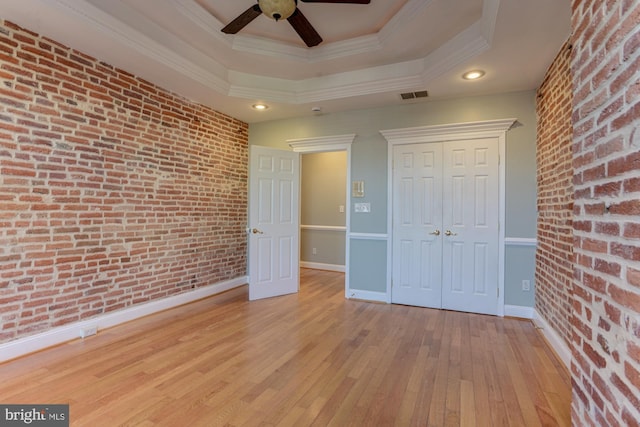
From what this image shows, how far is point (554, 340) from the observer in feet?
8.59

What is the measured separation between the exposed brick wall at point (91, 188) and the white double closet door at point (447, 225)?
260 centimetres

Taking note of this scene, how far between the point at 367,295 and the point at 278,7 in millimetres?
3341

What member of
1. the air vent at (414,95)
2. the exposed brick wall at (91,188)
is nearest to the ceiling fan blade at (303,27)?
the air vent at (414,95)

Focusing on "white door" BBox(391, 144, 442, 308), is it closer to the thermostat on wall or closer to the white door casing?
the white door casing

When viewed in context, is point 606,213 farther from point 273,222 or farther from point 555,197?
point 273,222

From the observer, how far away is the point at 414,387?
207 cm

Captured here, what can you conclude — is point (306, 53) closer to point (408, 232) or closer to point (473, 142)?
point (473, 142)

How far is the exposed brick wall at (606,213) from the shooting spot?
0.99 m

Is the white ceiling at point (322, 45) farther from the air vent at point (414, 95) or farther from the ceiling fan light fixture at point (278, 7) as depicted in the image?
the ceiling fan light fixture at point (278, 7)

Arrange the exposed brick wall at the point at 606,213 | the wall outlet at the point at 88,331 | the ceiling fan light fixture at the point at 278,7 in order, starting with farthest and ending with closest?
the wall outlet at the point at 88,331 < the ceiling fan light fixture at the point at 278,7 < the exposed brick wall at the point at 606,213

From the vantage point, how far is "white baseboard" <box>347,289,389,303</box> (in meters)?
4.01

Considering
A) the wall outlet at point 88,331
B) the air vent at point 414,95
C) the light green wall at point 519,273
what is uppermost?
the air vent at point 414,95

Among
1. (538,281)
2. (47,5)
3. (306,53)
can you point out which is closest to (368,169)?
(306,53)

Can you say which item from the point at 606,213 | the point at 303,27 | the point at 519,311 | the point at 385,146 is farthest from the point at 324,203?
the point at 606,213
